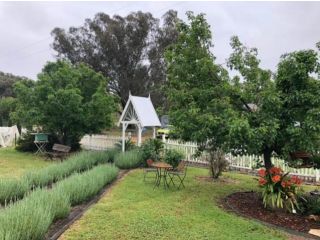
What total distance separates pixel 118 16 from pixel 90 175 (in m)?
30.6

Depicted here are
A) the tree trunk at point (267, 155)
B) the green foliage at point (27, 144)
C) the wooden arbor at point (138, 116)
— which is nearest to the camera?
the tree trunk at point (267, 155)

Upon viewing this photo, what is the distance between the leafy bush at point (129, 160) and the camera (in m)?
13.5

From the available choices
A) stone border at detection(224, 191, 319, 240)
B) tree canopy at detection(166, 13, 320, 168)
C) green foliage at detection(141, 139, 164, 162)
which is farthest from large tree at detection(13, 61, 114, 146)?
stone border at detection(224, 191, 319, 240)

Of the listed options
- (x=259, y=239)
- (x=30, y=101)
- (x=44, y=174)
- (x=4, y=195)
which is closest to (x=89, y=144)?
(x=30, y=101)

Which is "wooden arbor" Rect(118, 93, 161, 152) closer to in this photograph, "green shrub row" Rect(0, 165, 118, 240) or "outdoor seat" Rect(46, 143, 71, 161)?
"outdoor seat" Rect(46, 143, 71, 161)

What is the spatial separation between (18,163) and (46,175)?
5643 millimetres

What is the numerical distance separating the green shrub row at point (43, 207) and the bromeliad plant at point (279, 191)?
13.7 ft

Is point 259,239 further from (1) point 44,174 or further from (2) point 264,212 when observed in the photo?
(1) point 44,174

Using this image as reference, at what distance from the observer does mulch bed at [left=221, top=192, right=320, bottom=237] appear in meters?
6.73

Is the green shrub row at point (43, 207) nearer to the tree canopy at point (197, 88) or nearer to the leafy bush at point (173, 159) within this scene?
the tree canopy at point (197, 88)

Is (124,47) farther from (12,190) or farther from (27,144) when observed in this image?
(12,190)

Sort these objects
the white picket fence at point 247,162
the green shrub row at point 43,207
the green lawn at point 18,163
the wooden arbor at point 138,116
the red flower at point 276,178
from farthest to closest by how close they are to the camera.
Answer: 1. the wooden arbor at point 138,116
2. the white picket fence at point 247,162
3. the green lawn at point 18,163
4. the red flower at point 276,178
5. the green shrub row at point 43,207

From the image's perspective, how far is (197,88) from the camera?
28.9ft

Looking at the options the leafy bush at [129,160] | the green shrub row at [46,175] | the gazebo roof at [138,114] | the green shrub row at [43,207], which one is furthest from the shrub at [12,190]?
the gazebo roof at [138,114]
